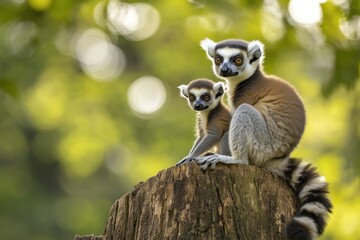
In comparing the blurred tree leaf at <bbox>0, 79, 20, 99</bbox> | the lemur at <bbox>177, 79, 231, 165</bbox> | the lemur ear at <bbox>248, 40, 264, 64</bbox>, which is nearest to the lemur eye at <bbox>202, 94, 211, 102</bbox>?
the lemur at <bbox>177, 79, 231, 165</bbox>

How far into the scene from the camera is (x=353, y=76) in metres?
9.82

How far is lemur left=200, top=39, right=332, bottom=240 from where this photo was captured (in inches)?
281

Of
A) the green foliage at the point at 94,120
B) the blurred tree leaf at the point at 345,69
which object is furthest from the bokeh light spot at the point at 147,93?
the blurred tree leaf at the point at 345,69

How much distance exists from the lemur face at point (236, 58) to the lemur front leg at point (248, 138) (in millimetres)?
652

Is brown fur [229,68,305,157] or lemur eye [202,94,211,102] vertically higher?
lemur eye [202,94,211,102]

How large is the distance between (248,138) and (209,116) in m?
0.84

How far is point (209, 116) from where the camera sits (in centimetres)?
853

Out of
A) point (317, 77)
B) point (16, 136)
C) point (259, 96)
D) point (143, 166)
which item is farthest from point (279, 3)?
point (16, 136)

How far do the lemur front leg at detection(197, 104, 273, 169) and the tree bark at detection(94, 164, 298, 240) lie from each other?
0.65 meters

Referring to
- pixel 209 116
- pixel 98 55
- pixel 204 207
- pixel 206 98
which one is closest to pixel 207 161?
pixel 204 207

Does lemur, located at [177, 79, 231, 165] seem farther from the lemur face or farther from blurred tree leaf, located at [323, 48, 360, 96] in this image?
blurred tree leaf, located at [323, 48, 360, 96]

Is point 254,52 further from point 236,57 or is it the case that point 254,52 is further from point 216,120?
point 216,120

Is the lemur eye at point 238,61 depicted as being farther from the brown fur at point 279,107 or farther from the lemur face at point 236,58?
the brown fur at point 279,107

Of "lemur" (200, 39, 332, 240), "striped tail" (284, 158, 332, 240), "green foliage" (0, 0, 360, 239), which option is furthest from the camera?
"green foliage" (0, 0, 360, 239)
